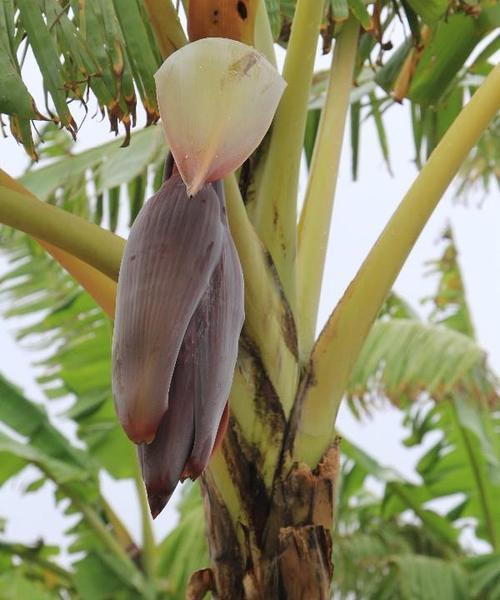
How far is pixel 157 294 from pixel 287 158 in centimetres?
39

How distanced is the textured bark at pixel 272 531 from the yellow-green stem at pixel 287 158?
0.16m

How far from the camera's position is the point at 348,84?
1.08 metres

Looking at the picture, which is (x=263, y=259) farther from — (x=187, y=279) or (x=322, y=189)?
(x=187, y=279)

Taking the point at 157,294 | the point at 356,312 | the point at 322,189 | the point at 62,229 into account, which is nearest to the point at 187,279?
the point at 157,294

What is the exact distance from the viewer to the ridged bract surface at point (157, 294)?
507mm

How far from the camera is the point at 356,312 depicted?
34.4 inches

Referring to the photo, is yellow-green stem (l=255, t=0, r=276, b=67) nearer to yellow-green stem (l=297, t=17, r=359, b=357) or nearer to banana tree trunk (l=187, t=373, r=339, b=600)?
yellow-green stem (l=297, t=17, r=359, b=357)

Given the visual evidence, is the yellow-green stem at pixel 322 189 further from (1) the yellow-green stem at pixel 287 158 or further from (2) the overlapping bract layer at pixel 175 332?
(2) the overlapping bract layer at pixel 175 332

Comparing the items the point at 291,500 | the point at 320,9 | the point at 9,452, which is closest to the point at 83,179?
the point at 9,452

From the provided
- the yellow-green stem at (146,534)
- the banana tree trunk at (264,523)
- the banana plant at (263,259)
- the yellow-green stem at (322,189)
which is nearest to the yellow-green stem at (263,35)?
the banana plant at (263,259)

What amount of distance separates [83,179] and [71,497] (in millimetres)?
1013

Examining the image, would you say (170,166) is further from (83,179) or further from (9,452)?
(9,452)

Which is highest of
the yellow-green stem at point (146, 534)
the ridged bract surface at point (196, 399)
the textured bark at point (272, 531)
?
the ridged bract surface at point (196, 399)

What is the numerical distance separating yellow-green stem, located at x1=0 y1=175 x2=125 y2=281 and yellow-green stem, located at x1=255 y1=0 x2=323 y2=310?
6.5 inches
